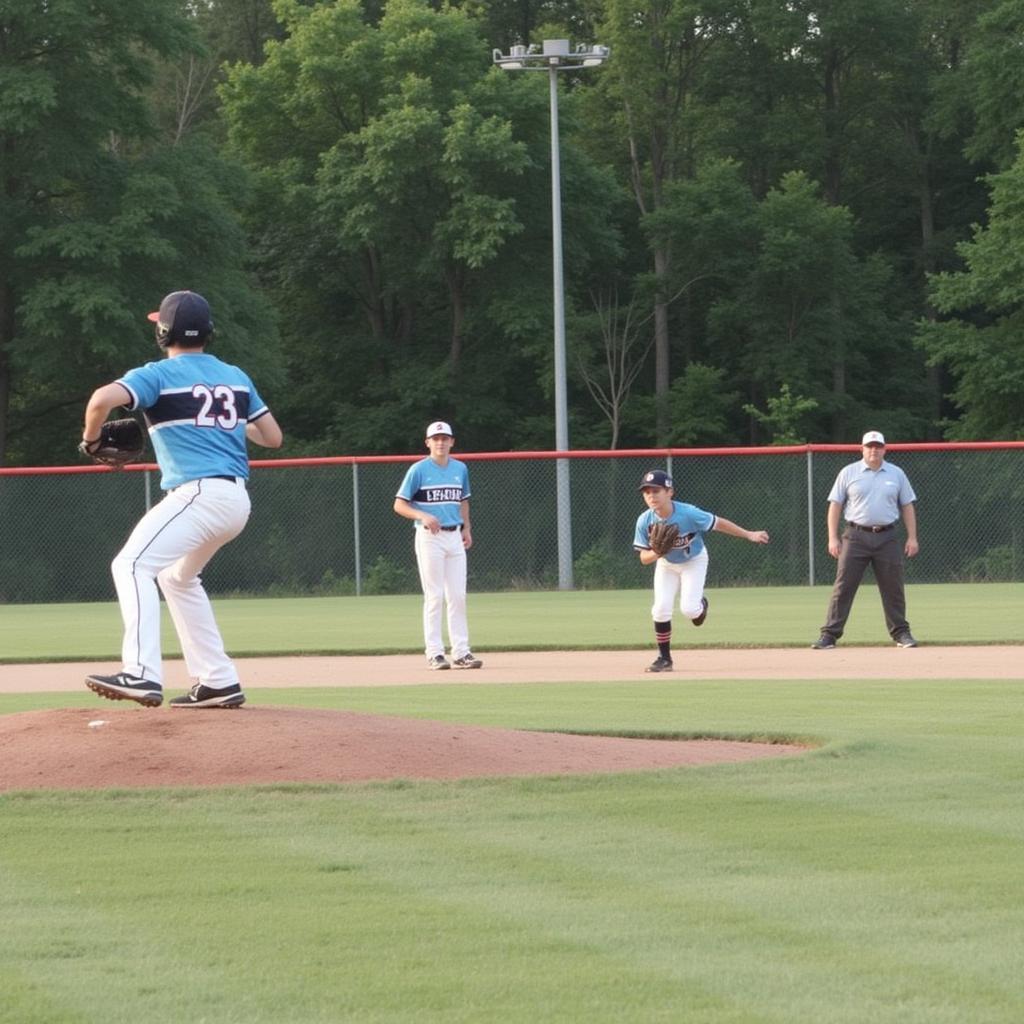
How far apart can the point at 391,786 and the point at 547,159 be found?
37.7 metres

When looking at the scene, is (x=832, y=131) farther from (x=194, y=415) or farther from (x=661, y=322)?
(x=194, y=415)

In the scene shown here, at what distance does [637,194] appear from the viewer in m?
49.4

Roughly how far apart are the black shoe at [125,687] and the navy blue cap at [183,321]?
154 cm

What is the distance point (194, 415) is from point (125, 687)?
4.08 feet

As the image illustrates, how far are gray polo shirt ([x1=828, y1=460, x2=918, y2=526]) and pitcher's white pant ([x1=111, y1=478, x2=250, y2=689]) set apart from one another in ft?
29.6

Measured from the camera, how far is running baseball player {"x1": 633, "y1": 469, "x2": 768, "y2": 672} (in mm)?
14070

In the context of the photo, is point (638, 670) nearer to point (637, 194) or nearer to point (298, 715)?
point (298, 715)

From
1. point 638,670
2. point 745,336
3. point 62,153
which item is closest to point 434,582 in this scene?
point 638,670

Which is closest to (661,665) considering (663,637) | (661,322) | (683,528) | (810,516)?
(663,637)

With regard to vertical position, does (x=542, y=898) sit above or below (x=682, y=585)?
below

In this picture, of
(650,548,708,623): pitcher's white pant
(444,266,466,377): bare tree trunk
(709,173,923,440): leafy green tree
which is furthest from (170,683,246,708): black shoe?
(709,173,923,440): leafy green tree

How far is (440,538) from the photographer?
14789 mm

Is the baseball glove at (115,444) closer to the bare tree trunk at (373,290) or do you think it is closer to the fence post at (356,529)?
the fence post at (356,529)

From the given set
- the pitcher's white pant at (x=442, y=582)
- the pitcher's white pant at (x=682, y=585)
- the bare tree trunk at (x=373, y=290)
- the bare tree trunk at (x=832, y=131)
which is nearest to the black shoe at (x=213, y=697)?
the pitcher's white pant at (x=442, y=582)
